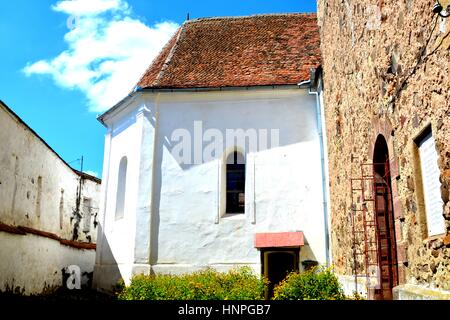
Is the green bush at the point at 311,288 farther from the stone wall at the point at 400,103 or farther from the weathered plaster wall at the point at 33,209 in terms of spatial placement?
the weathered plaster wall at the point at 33,209

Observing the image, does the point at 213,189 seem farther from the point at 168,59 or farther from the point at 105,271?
the point at 168,59

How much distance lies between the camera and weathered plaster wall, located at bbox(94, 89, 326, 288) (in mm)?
13648

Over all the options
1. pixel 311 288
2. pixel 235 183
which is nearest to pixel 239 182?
pixel 235 183

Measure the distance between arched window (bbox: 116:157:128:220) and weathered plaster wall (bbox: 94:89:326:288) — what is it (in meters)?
0.54

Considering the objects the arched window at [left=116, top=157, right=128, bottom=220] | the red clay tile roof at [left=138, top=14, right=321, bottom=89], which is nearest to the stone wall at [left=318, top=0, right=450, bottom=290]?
the red clay tile roof at [left=138, top=14, right=321, bottom=89]

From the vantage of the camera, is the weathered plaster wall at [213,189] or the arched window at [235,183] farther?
the arched window at [235,183]

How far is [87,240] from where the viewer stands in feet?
80.3

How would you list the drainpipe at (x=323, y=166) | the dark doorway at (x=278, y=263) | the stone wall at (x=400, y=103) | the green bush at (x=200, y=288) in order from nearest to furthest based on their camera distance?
1. the stone wall at (x=400, y=103)
2. the green bush at (x=200, y=288)
3. the drainpipe at (x=323, y=166)
4. the dark doorway at (x=278, y=263)

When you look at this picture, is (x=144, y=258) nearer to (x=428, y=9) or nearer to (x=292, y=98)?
(x=292, y=98)

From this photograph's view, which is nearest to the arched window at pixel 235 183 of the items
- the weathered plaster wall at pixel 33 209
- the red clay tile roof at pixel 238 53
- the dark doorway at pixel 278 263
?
the dark doorway at pixel 278 263

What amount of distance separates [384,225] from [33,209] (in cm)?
1252

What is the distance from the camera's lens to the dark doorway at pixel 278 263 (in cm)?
1334

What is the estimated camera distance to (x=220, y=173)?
14.2 meters

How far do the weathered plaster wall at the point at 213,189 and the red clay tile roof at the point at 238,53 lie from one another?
0.55 metres
